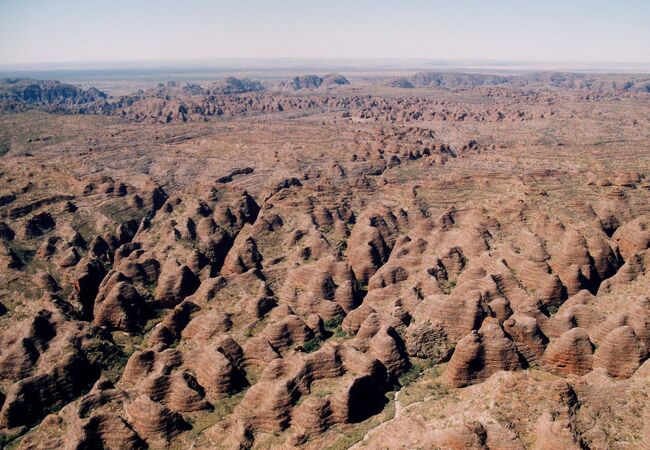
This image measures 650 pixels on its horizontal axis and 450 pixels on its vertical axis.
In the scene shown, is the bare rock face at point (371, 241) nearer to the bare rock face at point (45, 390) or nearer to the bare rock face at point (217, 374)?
the bare rock face at point (217, 374)

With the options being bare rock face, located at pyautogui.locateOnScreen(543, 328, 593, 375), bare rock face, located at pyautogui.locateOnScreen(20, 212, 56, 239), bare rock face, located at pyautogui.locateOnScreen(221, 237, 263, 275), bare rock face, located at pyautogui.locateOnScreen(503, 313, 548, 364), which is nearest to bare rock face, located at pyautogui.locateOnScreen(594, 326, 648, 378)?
bare rock face, located at pyautogui.locateOnScreen(543, 328, 593, 375)

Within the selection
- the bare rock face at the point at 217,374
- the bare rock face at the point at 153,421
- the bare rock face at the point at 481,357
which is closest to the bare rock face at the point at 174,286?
the bare rock face at the point at 217,374

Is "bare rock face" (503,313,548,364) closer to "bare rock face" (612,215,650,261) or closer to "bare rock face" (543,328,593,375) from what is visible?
"bare rock face" (543,328,593,375)

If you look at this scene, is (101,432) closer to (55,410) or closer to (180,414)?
(180,414)

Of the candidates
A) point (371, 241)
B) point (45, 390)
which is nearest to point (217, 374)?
point (45, 390)

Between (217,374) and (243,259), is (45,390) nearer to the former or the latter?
(217,374)
